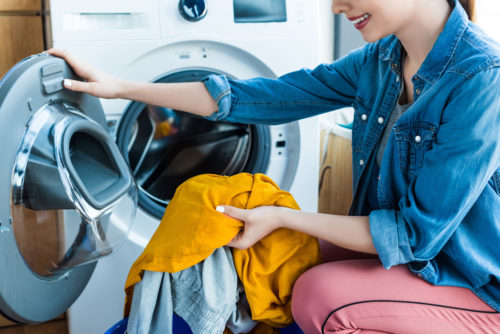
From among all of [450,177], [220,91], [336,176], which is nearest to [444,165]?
[450,177]

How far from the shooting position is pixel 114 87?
105 cm

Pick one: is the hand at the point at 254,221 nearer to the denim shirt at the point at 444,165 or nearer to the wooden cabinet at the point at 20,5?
the denim shirt at the point at 444,165

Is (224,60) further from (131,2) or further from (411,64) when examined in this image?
(411,64)

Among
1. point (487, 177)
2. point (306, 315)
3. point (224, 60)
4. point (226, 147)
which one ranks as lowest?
point (306, 315)

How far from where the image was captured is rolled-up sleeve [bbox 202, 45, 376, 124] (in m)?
1.10

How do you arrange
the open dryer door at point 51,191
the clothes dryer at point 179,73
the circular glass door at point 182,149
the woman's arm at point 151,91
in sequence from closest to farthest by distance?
the open dryer door at point 51,191, the woman's arm at point 151,91, the clothes dryer at point 179,73, the circular glass door at point 182,149

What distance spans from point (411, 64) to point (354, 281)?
1.36 feet

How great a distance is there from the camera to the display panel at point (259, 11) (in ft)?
4.18

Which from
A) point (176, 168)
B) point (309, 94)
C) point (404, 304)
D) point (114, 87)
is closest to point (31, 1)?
point (114, 87)

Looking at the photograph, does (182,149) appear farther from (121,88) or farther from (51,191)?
(51,191)

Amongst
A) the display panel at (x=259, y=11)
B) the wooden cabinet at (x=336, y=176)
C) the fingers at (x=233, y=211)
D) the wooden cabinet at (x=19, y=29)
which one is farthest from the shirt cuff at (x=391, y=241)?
the wooden cabinet at (x=19, y=29)

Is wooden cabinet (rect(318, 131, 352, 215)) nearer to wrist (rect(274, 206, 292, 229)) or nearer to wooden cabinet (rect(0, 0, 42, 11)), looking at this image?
wrist (rect(274, 206, 292, 229))

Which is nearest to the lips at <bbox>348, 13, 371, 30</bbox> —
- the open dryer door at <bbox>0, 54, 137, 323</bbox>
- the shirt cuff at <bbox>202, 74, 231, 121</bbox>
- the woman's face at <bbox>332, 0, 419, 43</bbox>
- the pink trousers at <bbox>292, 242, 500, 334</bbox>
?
the woman's face at <bbox>332, 0, 419, 43</bbox>

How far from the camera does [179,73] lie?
1.25m
